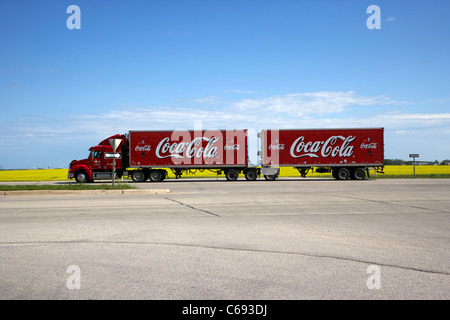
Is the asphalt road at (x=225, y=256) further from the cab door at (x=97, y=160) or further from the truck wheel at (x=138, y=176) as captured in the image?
the truck wheel at (x=138, y=176)

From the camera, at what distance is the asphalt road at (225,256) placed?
4.20 meters

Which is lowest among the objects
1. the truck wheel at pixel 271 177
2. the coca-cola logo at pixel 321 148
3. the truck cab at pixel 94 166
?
the truck wheel at pixel 271 177

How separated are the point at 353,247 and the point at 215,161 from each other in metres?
24.7

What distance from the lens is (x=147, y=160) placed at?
30922 mm

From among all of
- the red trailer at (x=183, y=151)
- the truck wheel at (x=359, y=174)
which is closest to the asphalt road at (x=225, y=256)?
the red trailer at (x=183, y=151)

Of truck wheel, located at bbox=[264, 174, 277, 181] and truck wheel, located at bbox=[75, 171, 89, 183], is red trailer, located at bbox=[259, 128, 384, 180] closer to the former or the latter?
truck wheel, located at bbox=[264, 174, 277, 181]

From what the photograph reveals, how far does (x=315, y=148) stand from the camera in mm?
31000

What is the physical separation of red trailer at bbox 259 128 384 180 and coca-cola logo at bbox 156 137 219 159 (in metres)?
4.04

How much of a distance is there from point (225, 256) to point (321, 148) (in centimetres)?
2656

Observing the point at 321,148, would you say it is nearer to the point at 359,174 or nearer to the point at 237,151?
the point at 359,174

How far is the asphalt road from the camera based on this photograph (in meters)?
4.20

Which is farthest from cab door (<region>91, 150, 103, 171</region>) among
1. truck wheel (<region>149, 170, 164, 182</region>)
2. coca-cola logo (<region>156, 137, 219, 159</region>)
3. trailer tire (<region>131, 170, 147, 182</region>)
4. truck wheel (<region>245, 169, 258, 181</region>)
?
truck wheel (<region>245, 169, 258, 181</region>)
